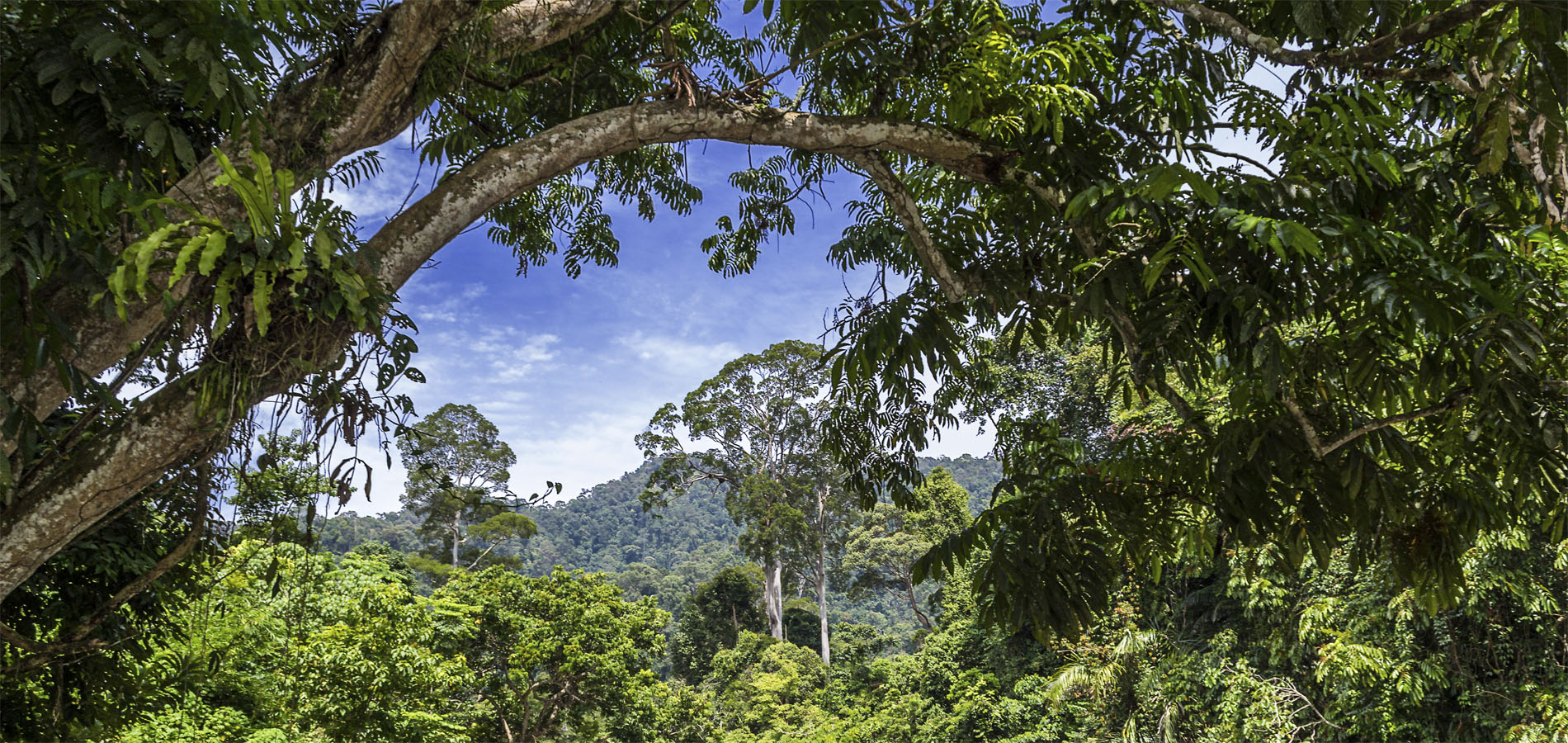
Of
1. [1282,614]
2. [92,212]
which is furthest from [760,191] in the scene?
[1282,614]

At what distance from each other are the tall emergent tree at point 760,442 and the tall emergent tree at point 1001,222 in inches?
564

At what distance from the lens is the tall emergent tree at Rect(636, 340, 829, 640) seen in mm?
17641

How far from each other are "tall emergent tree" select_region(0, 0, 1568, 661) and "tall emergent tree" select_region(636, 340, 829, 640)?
14.3m

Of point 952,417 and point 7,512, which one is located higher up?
point 952,417

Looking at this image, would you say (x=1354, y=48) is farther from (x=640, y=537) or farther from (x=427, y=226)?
(x=640, y=537)

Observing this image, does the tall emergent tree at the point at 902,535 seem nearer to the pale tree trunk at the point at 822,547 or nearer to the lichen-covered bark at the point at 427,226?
the pale tree trunk at the point at 822,547

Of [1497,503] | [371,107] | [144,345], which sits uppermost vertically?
[371,107]

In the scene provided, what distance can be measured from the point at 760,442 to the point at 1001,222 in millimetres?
15439

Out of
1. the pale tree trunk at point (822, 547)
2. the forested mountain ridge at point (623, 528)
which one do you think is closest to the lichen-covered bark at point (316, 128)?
the pale tree trunk at point (822, 547)

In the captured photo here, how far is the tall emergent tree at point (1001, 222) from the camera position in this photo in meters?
1.69

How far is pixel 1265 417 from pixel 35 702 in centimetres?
488

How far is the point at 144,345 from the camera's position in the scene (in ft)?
6.77

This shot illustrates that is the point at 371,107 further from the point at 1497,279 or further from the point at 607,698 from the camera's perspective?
the point at 607,698

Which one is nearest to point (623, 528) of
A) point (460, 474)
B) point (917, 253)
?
point (460, 474)
